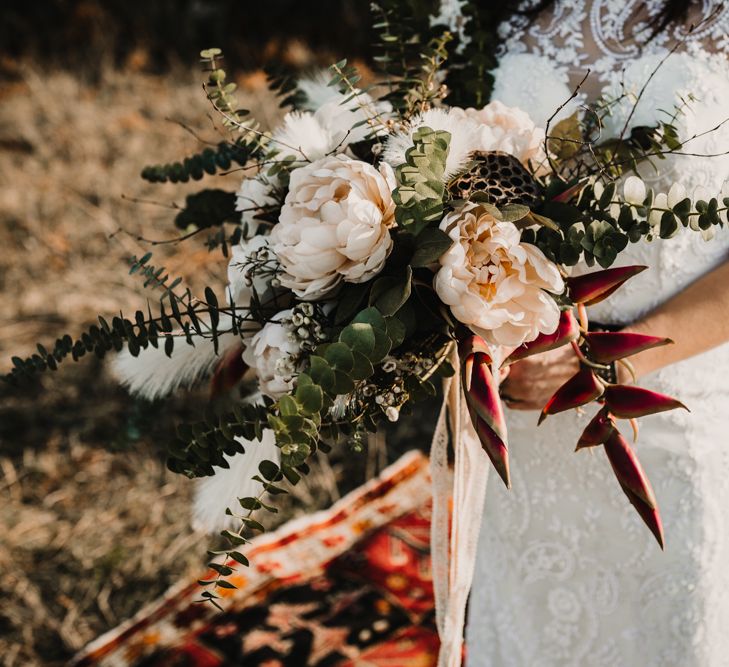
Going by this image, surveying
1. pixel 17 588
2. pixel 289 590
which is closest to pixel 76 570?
pixel 17 588

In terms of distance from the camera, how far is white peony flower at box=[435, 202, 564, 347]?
91cm

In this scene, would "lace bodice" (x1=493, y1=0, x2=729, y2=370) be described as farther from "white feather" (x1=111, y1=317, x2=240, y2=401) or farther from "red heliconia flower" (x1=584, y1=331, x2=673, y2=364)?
"white feather" (x1=111, y1=317, x2=240, y2=401)

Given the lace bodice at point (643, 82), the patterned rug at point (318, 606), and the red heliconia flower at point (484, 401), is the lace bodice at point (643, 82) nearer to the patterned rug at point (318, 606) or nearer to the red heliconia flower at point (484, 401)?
the red heliconia flower at point (484, 401)

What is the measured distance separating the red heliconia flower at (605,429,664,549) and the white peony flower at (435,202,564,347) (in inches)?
7.7

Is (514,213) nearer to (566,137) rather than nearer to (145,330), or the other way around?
(566,137)

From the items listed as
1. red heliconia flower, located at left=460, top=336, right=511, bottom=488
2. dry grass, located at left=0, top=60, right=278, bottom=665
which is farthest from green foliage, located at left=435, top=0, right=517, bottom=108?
dry grass, located at left=0, top=60, right=278, bottom=665

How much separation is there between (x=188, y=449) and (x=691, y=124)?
956mm

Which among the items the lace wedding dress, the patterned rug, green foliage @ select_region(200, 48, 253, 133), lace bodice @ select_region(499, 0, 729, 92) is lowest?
the patterned rug

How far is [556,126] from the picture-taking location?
1210mm

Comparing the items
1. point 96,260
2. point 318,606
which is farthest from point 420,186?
point 96,260

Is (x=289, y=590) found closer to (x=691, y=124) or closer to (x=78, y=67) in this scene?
(x=691, y=124)

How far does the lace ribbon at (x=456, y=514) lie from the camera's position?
4.09 ft

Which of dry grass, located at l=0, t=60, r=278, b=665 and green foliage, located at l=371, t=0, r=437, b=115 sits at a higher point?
green foliage, located at l=371, t=0, r=437, b=115

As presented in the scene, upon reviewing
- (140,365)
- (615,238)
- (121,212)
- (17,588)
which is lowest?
(17,588)
